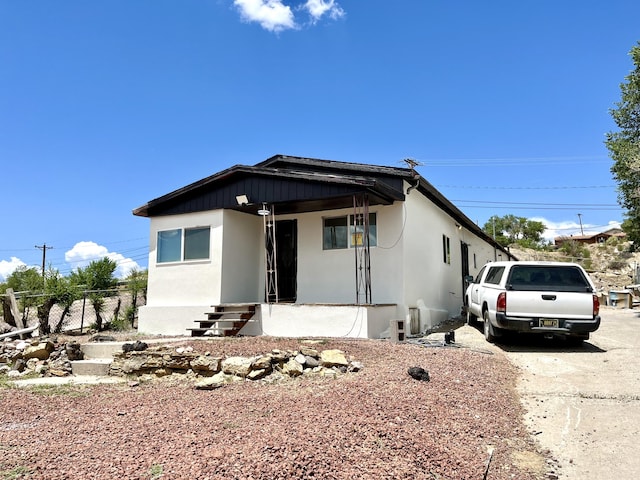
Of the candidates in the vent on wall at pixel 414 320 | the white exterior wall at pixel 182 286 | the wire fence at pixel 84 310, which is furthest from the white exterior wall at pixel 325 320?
the wire fence at pixel 84 310

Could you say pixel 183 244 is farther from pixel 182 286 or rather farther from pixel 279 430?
pixel 279 430

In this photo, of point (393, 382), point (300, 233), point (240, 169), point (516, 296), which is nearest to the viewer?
point (393, 382)

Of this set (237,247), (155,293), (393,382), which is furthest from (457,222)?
(393,382)

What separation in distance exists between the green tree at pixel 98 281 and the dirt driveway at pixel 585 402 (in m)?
12.5

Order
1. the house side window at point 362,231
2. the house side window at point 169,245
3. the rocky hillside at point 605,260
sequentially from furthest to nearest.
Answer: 1. the rocky hillside at point 605,260
2. the house side window at point 169,245
3. the house side window at point 362,231

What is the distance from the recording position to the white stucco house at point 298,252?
10.9 meters

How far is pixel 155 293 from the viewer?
13172mm

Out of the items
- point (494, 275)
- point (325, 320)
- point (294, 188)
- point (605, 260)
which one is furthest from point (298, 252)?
point (605, 260)

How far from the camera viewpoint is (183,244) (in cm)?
1296

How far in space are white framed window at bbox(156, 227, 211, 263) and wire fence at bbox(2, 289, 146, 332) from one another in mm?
3689

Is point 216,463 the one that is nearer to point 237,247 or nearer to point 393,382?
point 393,382

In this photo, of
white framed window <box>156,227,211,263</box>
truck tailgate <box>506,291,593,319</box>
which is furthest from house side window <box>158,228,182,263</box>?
truck tailgate <box>506,291,593,319</box>

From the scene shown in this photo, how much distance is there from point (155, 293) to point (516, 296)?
9354mm

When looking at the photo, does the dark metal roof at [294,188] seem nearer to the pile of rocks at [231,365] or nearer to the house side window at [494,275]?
the house side window at [494,275]
